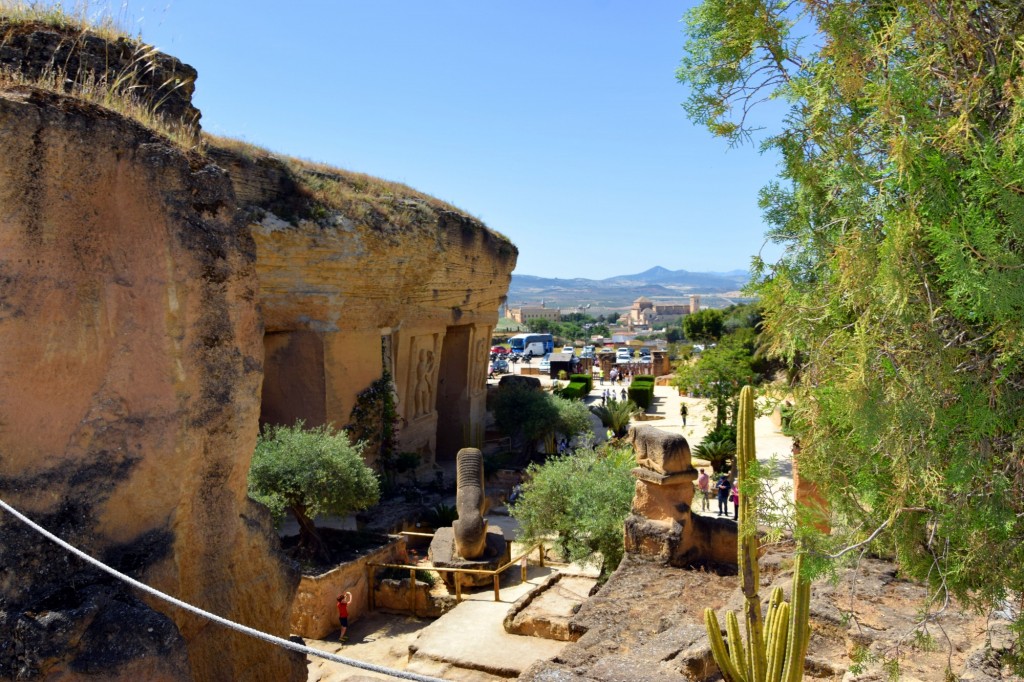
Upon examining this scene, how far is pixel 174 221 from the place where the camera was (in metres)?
→ 4.54

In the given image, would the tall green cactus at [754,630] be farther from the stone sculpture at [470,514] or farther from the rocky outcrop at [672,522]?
the stone sculpture at [470,514]

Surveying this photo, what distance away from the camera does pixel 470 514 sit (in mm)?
11555

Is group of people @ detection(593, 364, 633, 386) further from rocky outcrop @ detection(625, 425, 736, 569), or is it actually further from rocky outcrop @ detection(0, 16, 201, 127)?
rocky outcrop @ detection(0, 16, 201, 127)

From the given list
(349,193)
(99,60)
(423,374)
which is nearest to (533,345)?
(423,374)

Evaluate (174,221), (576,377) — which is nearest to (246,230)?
(174,221)

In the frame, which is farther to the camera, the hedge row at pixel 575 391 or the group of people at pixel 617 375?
the group of people at pixel 617 375

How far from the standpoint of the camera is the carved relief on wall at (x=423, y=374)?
58.1ft

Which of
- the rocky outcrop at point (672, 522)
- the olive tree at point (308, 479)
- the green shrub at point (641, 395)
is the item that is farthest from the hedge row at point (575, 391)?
the rocky outcrop at point (672, 522)

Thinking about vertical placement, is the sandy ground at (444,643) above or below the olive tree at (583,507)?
below

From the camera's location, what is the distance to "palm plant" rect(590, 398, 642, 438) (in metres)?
22.9

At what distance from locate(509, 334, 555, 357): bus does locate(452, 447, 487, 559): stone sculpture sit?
131 ft

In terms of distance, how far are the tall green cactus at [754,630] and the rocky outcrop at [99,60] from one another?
481 cm

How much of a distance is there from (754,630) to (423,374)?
1337 cm

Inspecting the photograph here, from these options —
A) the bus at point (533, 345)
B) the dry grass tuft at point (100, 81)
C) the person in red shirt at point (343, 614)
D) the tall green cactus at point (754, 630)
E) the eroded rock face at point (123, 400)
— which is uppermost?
the dry grass tuft at point (100, 81)
